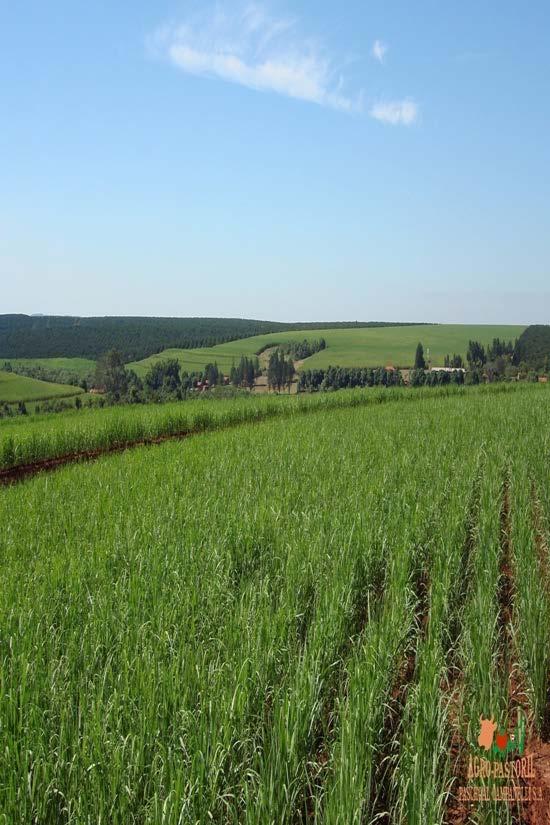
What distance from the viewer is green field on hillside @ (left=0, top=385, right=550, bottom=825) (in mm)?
2531

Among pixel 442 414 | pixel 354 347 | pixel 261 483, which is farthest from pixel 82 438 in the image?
pixel 354 347

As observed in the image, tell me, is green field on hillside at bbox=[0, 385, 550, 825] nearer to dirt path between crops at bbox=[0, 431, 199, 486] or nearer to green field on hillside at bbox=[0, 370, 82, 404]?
dirt path between crops at bbox=[0, 431, 199, 486]

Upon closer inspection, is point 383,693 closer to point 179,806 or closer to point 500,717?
point 500,717

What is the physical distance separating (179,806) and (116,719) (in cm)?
69

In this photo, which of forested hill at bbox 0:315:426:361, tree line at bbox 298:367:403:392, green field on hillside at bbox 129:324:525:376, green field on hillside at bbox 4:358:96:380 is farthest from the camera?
forested hill at bbox 0:315:426:361

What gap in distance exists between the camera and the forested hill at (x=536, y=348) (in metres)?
76.9

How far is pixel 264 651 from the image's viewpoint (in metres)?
3.48

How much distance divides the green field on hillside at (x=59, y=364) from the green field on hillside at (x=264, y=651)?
291 ft

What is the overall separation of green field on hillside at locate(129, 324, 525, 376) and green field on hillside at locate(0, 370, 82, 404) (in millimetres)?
20042

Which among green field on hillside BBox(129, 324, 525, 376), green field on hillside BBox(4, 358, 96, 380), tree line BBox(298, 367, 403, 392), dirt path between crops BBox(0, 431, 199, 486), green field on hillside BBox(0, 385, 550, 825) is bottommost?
dirt path between crops BBox(0, 431, 199, 486)

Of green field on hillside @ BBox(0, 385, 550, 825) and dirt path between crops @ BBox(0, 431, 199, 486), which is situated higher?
green field on hillside @ BBox(0, 385, 550, 825)

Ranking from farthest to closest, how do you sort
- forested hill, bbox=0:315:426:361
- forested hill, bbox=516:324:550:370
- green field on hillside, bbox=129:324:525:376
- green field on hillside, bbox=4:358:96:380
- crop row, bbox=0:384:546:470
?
forested hill, bbox=0:315:426:361 < green field on hillside, bbox=129:324:525:376 < green field on hillside, bbox=4:358:96:380 < forested hill, bbox=516:324:550:370 < crop row, bbox=0:384:546:470

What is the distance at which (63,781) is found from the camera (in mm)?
2557

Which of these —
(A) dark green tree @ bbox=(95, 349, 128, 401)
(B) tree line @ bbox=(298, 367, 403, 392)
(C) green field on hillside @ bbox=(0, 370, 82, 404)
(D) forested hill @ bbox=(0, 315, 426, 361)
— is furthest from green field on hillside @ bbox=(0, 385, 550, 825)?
(D) forested hill @ bbox=(0, 315, 426, 361)
